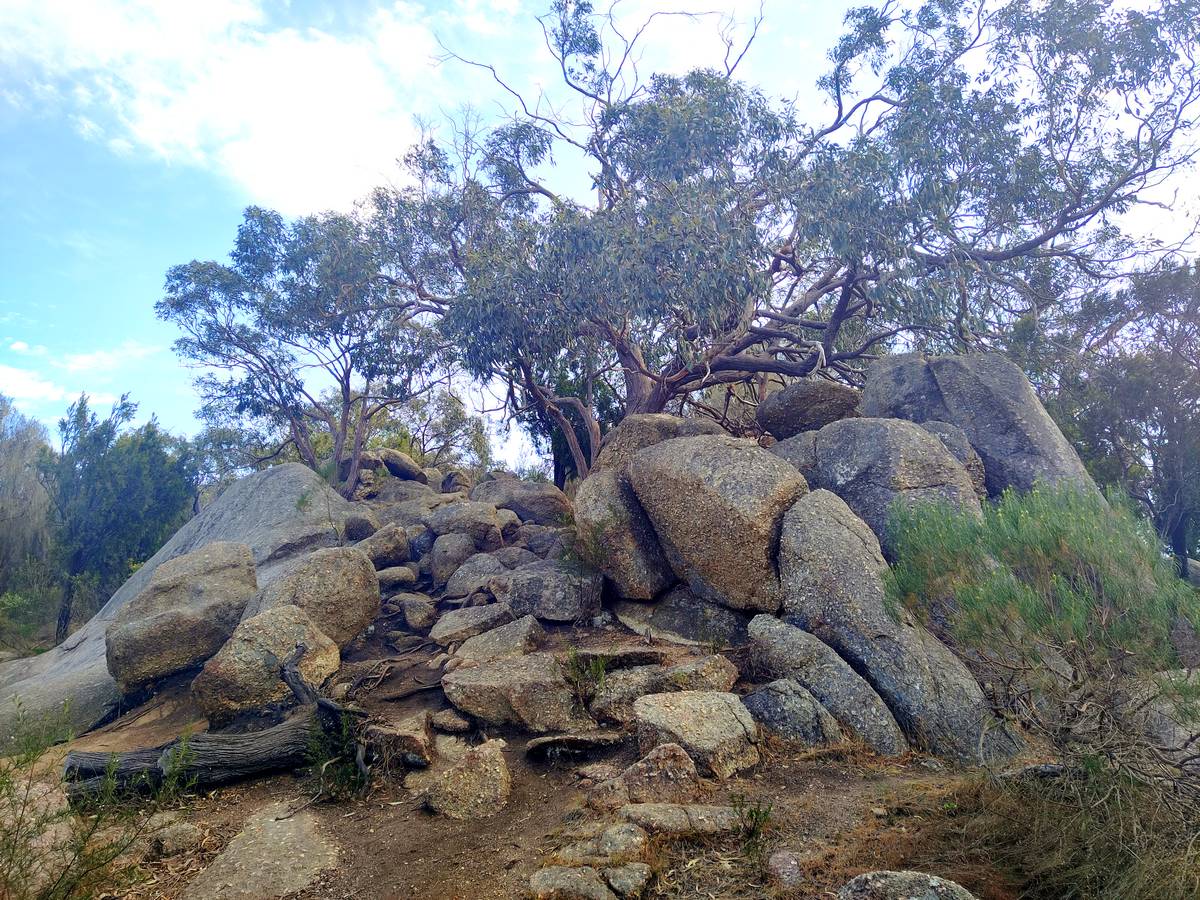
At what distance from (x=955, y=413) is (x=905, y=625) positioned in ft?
14.9

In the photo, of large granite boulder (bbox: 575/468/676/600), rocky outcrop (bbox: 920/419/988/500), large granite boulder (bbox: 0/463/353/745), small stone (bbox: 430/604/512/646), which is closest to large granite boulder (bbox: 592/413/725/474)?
large granite boulder (bbox: 575/468/676/600)

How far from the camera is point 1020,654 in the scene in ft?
15.2

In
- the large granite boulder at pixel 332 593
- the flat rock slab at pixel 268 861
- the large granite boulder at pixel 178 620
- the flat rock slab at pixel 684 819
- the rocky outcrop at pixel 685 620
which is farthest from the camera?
the large granite boulder at pixel 178 620

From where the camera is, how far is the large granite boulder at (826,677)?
6219 millimetres

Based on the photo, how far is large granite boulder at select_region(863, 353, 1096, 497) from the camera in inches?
379

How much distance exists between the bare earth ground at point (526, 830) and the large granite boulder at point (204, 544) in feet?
14.9

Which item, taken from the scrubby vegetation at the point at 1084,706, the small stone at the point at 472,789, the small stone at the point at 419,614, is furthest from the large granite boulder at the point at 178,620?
the scrubby vegetation at the point at 1084,706

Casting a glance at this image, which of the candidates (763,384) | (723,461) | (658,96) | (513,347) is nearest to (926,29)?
(658,96)

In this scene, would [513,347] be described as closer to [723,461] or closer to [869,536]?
[723,461]

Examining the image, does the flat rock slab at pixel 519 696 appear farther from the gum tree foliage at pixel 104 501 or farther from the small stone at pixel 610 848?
the gum tree foliage at pixel 104 501

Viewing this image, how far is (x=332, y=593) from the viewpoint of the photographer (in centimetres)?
948

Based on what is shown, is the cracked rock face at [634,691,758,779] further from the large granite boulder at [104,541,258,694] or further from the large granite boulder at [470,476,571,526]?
the large granite boulder at [470,476,571,526]

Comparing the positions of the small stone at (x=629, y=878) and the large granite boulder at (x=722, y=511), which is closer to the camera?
the small stone at (x=629, y=878)

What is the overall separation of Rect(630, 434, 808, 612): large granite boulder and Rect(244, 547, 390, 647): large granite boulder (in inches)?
144
